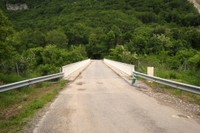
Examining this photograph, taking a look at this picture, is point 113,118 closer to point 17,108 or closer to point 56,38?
point 17,108

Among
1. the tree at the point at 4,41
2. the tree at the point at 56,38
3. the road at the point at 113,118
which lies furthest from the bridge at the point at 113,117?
the tree at the point at 56,38

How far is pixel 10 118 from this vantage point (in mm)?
7883

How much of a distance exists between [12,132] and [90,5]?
6129 inches

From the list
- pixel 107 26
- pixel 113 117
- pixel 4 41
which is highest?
pixel 107 26

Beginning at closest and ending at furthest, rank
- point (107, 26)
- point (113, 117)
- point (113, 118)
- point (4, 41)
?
point (113, 118) < point (113, 117) < point (4, 41) < point (107, 26)

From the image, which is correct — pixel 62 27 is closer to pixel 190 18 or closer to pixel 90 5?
pixel 90 5

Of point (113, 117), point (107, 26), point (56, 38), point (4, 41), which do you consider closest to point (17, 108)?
point (113, 117)

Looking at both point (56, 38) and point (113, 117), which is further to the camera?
point (56, 38)

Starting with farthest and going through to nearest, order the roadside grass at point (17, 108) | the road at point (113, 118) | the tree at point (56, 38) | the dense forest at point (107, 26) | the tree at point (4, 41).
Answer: the tree at point (56, 38)
the dense forest at point (107, 26)
the tree at point (4, 41)
the roadside grass at point (17, 108)
the road at point (113, 118)

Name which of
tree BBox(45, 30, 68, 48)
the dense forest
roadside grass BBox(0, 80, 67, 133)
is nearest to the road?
roadside grass BBox(0, 80, 67, 133)

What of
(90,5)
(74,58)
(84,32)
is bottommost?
(74,58)

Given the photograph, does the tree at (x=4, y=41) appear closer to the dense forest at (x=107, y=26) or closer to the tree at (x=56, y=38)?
the dense forest at (x=107, y=26)

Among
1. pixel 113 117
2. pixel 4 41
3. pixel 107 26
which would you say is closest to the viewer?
pixel 113 117

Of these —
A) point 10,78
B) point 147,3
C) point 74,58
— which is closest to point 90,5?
point 147,3
